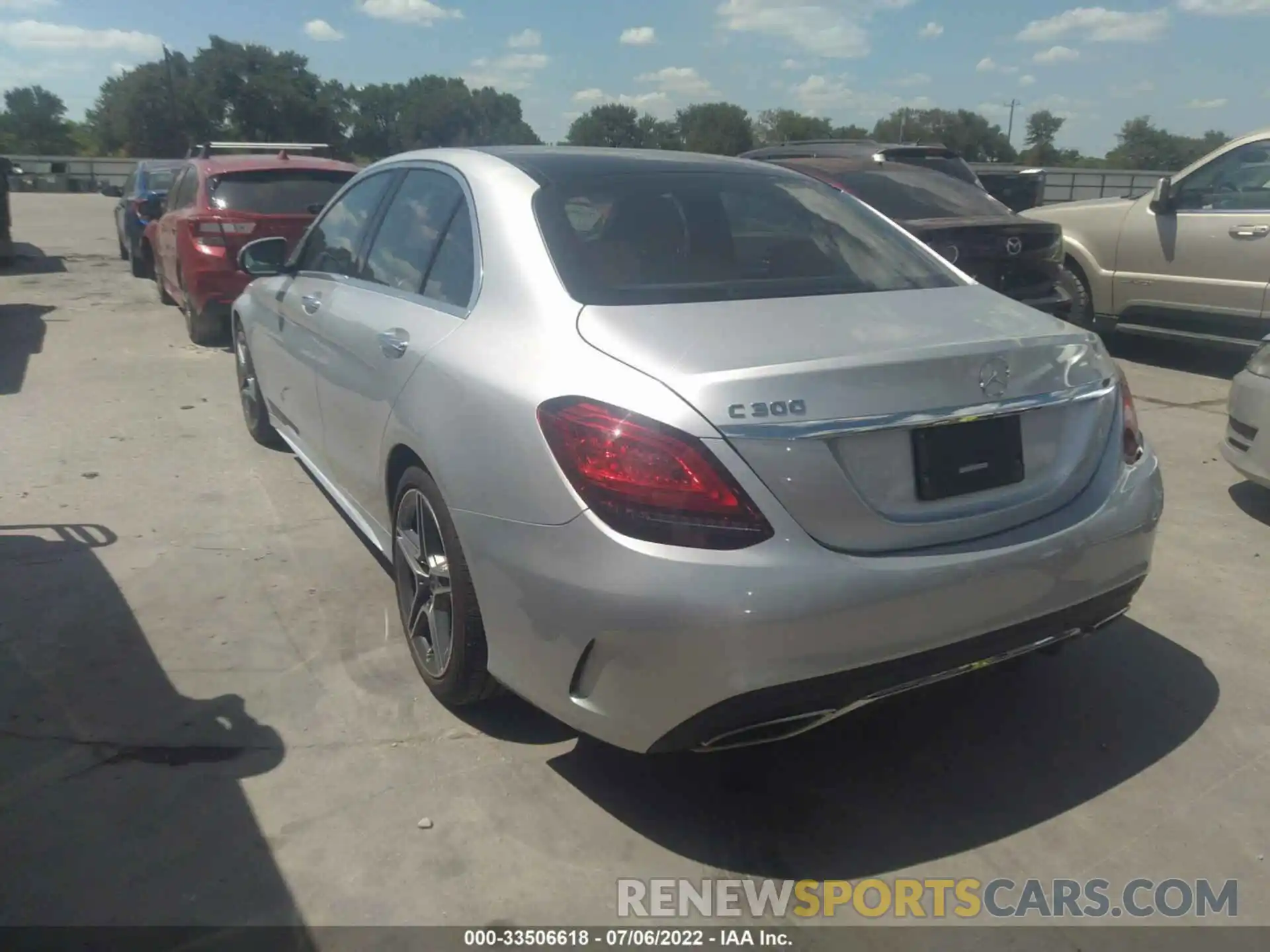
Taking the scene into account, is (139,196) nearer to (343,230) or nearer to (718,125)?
(343,230)

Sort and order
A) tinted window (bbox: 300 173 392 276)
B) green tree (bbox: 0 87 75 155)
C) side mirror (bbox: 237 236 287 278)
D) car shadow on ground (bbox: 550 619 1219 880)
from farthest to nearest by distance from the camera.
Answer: green tree (bbox: 0 87 75 155) → side mirror (bbox: 237 236 287 278) → tinted window (bbox: 300 173 392 276) → car shadow on ground (bbox: 550 619 1219 880)

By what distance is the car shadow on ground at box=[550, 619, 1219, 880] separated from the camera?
2.70 m

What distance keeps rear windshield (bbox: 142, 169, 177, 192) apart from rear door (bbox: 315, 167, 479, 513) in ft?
37.6

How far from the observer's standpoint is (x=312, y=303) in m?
4.32

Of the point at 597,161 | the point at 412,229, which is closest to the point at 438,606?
the point at 412,229

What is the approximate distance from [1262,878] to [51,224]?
26.9 metres

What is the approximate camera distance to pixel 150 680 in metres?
3.51

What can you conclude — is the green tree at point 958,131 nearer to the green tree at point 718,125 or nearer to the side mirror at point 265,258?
the green tree at point 718,125

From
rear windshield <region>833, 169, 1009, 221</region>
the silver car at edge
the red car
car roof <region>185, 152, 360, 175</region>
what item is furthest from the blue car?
the silver car at edge

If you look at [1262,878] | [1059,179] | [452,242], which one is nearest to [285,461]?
[452,242]

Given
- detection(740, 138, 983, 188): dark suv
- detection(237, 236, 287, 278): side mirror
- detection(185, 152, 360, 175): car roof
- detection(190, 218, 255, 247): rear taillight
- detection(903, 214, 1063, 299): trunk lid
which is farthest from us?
detection(740, 138, 983, 188): dark suv

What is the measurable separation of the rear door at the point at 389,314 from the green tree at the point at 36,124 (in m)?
85.6

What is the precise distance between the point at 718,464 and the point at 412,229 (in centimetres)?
188

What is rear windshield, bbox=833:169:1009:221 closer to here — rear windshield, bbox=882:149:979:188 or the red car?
rear windshield, bbox=882:149:979:188
